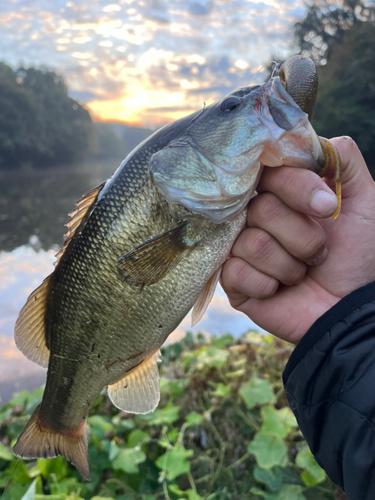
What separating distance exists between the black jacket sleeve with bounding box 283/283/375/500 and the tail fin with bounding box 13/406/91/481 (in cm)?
98

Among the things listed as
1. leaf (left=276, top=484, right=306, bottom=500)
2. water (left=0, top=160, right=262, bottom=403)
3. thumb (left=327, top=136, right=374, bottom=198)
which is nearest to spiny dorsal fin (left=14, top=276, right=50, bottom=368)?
thumb (left=327, top=136, right=374, bottom=198)

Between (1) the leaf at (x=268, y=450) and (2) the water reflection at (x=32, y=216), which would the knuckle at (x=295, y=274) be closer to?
(1) the leaf at (x=268, y=450)

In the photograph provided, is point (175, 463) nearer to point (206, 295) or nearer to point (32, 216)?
A: point (206, 295)

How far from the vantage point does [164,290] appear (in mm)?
1419

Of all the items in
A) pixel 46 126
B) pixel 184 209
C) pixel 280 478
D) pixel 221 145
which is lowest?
pixel 46 126

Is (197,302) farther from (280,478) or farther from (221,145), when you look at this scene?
(280,478)

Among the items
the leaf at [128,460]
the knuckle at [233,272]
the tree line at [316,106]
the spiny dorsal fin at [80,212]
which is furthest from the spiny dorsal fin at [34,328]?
the tree line at [316,106]

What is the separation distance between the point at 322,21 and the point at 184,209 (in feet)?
140

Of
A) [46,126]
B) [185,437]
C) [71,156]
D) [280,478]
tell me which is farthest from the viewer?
[71,156]

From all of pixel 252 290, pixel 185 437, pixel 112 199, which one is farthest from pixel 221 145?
pixel 185 437

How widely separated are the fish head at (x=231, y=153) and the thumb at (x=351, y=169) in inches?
10.2

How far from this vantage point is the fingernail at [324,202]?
126cm

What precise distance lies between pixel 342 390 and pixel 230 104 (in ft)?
3.86

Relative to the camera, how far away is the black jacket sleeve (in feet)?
3.76
